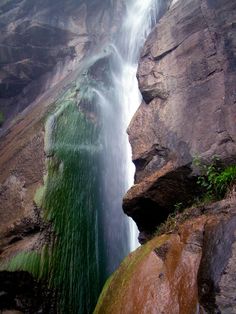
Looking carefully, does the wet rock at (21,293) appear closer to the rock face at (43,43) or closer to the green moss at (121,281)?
the green moss at (121,281)

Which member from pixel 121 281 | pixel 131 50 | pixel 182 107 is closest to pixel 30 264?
pixel 121 281

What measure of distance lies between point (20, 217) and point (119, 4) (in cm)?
1215

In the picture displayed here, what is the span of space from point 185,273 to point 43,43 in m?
14.9

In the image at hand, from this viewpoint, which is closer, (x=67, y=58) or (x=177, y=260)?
(x=177, y=260)

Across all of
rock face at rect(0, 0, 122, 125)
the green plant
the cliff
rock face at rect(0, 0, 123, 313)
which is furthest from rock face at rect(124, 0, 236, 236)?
rock face at rect(0, 0, 122, 125)

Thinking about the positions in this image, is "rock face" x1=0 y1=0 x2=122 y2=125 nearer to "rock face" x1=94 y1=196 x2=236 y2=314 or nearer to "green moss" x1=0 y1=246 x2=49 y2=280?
"green moss" x1=0 y1=246 x2=49 y2=280

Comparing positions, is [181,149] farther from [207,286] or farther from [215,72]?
[207,286]

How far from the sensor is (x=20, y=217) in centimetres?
674

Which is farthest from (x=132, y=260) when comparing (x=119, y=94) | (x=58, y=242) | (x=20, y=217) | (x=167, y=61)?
(x=119, y=94)

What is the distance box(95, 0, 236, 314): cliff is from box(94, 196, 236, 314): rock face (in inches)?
0.5

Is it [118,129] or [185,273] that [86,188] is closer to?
[118,129]

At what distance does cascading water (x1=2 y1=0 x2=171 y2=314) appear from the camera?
6730mm

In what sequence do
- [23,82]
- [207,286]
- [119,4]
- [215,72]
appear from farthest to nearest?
1. [23,82]
2. [119,4]
3. [215,72]
4. [207,286]

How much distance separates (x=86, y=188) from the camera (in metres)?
8.09
